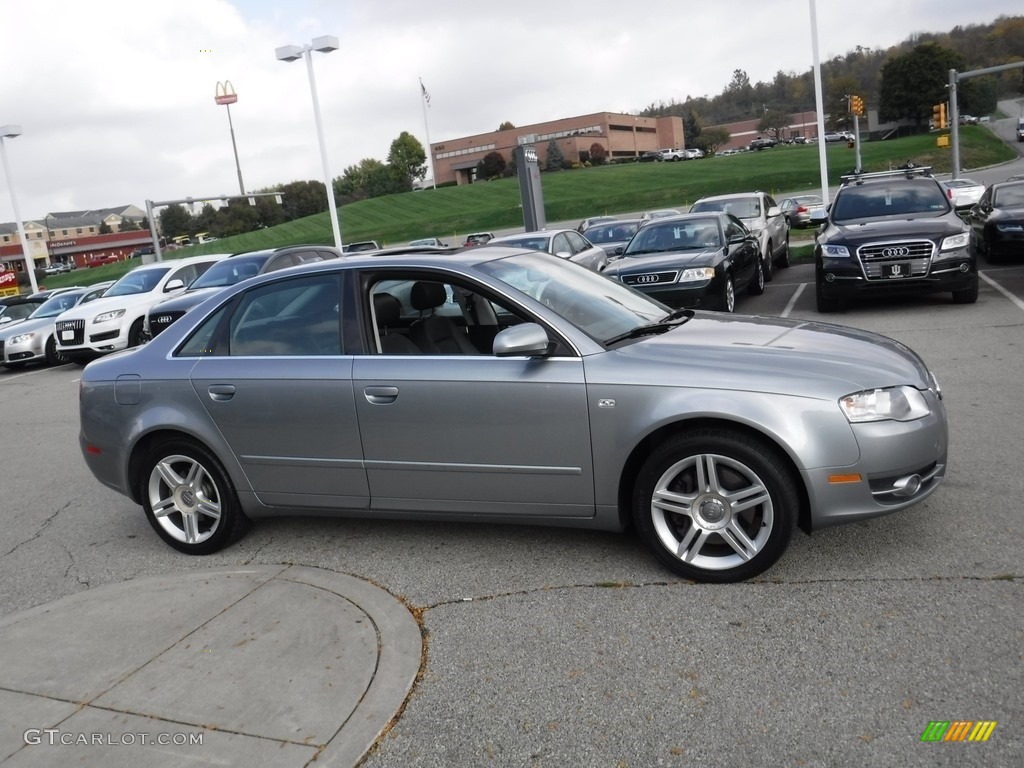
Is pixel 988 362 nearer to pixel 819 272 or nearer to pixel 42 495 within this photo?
pixel 819 272

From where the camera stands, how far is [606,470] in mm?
4086

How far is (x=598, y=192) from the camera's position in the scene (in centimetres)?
7988

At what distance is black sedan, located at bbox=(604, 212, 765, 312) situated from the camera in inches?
460

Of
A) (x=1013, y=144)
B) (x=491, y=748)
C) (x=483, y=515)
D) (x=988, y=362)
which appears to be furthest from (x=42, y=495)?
(x=1013, y=144)

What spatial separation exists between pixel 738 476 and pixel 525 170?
2223 cm

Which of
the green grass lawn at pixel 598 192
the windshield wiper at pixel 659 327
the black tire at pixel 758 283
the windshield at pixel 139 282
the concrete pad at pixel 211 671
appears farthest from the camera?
the green grass lawn at pixel 598 192

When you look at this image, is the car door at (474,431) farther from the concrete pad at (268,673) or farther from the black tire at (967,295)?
the black tire at (967,295)

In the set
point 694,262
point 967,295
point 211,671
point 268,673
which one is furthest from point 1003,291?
Answer: point 211,671

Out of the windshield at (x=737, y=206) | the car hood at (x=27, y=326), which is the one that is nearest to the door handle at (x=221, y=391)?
the windshield at (x=737, y=206)

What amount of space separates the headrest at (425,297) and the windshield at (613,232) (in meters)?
17.4

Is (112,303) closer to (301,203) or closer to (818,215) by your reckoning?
(818,215)

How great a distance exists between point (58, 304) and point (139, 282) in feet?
14.0

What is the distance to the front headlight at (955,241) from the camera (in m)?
10.8

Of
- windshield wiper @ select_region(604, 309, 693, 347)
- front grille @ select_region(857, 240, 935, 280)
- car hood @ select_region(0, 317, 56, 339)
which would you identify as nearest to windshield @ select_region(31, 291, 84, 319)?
car hood @ select_region(0, 317, 56, 339)
